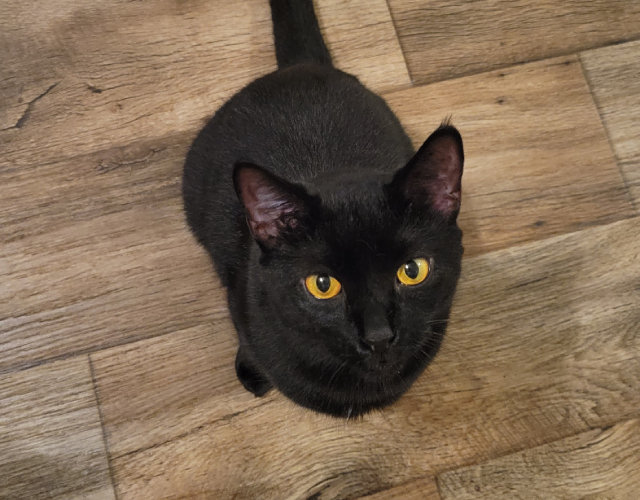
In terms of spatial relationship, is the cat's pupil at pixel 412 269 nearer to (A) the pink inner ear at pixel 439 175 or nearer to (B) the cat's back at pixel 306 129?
(A) the pink inner ear at pixel 439 175

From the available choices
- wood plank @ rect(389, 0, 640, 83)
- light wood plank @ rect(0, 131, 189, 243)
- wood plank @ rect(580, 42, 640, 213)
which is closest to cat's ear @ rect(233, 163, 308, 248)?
light wood plank @ rect(0, 131, 189, 243)

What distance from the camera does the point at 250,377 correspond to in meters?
1.31

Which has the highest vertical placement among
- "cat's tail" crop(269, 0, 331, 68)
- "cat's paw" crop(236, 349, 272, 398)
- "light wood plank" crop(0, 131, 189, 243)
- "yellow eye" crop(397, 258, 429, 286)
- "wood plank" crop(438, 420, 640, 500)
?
"cat's tail" crop(269, 0, 331, 68)

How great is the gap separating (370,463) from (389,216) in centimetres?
68

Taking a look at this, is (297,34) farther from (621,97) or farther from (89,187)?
(621,97)

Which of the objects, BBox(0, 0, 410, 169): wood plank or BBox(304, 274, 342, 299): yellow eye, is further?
BBox(0, 0, 410, 169): wood plank

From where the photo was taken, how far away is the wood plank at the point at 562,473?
4.29 ft

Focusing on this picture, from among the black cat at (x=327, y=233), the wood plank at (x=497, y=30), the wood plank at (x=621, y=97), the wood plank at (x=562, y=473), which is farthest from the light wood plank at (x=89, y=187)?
the wood plank at (x=621, y=97)

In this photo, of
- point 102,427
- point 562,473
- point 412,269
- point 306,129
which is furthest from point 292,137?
point 562,473

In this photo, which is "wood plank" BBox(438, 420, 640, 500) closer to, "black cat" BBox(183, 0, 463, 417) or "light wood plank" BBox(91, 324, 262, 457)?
"black cat" BBox(183, 0, 463, 417)

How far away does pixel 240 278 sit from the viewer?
1.16 m

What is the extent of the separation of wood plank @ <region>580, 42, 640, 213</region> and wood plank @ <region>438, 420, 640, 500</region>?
0.64m

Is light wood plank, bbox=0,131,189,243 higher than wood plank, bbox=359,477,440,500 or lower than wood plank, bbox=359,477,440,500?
higher

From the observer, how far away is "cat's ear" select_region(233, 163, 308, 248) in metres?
0.85
